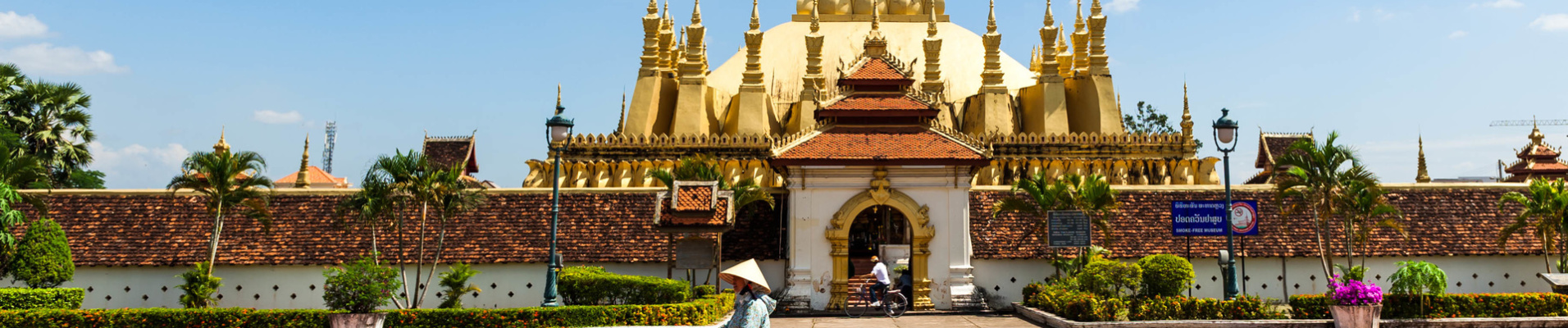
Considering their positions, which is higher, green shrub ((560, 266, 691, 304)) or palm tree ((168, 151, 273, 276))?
palm tree ((168, 151, 273, 276))

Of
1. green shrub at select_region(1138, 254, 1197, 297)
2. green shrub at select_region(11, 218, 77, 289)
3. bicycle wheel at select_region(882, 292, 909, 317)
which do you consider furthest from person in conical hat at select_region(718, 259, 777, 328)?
green shrub at select_region(11, 218, 77, 289)

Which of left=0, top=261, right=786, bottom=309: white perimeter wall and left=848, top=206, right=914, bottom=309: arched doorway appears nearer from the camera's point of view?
left=0, top=261, right=786, bottom=309: white perimeter wall

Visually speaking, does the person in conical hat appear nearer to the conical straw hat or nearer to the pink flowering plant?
the conical straw hat

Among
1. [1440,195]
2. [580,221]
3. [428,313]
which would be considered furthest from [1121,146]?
[428,313]

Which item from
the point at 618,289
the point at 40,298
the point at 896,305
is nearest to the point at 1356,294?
the point at 896,305

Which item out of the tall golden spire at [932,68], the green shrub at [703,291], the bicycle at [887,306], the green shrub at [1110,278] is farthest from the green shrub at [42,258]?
the tall golden spire at [932,68]

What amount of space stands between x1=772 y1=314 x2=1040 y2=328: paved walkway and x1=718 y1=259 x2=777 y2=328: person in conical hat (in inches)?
314

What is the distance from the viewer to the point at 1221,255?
63.4 ft

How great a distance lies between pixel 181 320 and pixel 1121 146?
2287 centimetres

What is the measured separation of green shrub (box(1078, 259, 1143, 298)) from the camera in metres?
18.8

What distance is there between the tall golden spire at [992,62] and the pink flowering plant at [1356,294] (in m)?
17.1

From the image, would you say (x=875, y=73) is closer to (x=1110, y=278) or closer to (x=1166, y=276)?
(x=1110, y=278)

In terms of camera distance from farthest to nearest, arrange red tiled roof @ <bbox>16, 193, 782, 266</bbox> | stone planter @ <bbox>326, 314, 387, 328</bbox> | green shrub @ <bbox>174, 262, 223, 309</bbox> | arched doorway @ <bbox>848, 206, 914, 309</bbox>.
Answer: arched doorway @ <bbox>848, 206, 914, 309</bbox>, red tiled roof @ <bbox>16, 193, 782, 266</bbox>, green shrub @ <bbox>174, 262, 223, 309</bbox>, stone planter @ <bbox>326, 314, 387, 328</bbox>

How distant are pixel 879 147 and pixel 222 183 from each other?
12.0 meters
